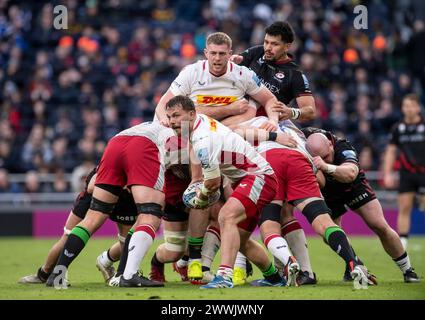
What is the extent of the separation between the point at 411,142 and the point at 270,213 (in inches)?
274

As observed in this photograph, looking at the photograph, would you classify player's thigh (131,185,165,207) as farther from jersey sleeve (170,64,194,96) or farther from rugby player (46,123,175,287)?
jersey sleeve (170,64,194,96)

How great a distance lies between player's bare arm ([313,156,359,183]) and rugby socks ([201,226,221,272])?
52.7 inches

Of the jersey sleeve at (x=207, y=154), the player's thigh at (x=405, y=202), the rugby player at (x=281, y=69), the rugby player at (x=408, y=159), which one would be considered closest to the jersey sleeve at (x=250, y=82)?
the rugby player at (x=281, y=69)

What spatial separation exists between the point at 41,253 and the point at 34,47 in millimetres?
9575

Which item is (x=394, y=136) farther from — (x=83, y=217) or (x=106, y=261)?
(x=83, y=217)

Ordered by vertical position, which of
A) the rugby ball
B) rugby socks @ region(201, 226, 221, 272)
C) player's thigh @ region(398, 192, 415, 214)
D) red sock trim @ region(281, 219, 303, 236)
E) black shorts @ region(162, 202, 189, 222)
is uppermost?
the rugby ball

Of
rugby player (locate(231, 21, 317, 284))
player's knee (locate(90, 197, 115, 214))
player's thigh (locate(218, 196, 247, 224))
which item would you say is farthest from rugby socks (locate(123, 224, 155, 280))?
rugby player (locate(231, 21, 317, 284))

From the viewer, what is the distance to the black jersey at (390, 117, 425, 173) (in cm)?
1580

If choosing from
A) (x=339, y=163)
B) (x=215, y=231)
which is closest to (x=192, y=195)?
(x=215, y=231)

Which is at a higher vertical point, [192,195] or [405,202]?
[192,195]

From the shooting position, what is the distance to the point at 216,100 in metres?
10.2

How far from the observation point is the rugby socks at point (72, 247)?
29.3ft
